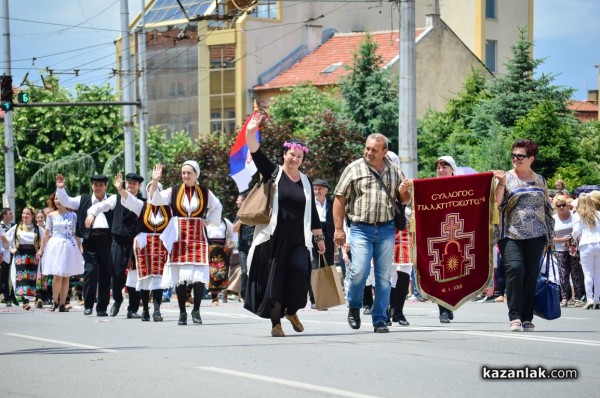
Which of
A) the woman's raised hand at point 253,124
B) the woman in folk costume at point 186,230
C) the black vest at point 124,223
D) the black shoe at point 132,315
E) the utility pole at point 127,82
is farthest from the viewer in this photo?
the utility pole at point 127,82

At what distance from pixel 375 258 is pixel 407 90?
Answer: 39.0 feet

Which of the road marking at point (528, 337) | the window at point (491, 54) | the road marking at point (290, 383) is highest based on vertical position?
the window at point (491, 54)

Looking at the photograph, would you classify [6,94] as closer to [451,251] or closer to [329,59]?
[329,59]

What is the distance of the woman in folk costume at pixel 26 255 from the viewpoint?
2470cm

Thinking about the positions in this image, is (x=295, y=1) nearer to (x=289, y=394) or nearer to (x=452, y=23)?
(x=452, y=23)

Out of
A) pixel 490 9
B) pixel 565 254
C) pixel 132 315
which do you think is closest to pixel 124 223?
pixel 132 315

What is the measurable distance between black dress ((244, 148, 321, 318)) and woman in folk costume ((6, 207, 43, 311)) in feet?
37.9

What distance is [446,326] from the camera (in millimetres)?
15008

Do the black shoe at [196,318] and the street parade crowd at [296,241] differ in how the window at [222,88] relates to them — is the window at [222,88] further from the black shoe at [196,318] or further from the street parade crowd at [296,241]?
the black shoe at [196,318]

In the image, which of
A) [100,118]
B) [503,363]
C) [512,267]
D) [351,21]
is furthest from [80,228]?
[351,21]

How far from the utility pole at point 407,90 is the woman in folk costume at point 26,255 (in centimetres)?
669

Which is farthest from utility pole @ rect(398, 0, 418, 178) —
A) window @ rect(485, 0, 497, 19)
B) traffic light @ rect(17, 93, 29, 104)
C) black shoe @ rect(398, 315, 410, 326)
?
window @ rect(485, 0, 497, 19)

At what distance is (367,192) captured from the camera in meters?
13.7

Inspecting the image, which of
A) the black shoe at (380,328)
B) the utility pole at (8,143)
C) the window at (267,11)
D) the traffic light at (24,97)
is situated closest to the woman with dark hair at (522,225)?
the black shoe at (380,328)
